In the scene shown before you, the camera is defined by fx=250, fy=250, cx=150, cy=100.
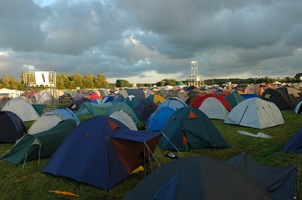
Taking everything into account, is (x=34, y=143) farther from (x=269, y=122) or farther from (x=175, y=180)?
(x=269, y=122)

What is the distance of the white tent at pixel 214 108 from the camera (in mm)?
17312

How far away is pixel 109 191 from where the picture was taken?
6281mm

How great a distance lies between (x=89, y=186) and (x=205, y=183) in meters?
3.87

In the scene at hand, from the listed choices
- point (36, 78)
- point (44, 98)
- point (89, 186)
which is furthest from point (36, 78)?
point (89, 186)

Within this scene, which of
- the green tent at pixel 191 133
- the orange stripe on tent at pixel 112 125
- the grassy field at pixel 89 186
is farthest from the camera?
the green tent at pixel 191 133

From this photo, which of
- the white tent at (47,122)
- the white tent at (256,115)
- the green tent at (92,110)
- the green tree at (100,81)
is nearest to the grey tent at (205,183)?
the white tent at (47,122)

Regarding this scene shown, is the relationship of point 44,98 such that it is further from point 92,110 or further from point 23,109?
point 92,110

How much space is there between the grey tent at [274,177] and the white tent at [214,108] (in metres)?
11.8

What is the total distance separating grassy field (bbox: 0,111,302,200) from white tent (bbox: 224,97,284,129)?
6.32ft

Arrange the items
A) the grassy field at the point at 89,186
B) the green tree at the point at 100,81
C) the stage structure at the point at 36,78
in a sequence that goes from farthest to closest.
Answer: the green tree at the point at 100,81 < the stage structure at the point at 36,78 < the grassy field at the point at 89,186

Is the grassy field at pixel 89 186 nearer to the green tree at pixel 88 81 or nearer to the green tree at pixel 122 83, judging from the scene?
the green tree at pixel 88 81

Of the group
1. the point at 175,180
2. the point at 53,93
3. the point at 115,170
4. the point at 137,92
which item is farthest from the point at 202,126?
the point at 53,93

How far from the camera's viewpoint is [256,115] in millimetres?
14078

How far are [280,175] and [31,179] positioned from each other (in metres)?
6.53
